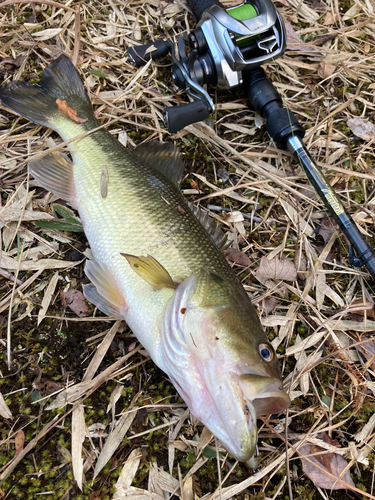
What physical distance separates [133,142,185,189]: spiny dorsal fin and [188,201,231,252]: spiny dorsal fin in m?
0.36

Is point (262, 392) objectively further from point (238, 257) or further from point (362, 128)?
point (362, 128)

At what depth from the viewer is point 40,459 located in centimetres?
206

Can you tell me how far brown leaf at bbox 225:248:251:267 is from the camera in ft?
8.94

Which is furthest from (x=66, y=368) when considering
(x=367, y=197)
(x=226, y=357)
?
(x=367, y=197)

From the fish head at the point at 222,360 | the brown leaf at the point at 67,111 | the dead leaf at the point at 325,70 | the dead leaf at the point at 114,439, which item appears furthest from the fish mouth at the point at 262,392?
the dead leaf at the point at 325,70

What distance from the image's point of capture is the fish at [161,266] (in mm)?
1654

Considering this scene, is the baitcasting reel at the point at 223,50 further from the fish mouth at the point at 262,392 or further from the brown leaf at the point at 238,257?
the fish mouth at the point at 262,392

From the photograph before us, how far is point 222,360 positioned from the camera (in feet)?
5.53

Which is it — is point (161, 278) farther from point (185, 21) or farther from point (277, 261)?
point (185, 21)

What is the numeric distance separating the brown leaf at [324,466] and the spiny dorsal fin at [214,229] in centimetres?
144

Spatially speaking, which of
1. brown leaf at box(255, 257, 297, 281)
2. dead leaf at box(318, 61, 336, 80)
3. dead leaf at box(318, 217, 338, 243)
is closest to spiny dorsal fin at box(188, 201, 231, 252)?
brown leaf at box(255, 257, 297, 281)

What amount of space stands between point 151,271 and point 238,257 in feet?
3.12

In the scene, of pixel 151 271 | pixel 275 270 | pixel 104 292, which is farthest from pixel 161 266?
pixel 275 270

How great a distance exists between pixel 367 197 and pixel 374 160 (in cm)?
43
